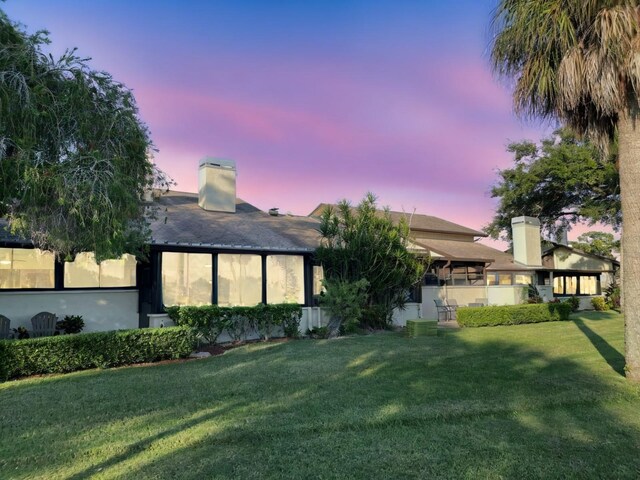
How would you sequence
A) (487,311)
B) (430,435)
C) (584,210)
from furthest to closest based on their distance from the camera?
1. (584,210)
2. (487,311)
3. (430,435)

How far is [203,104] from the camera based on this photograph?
1370 centimetres

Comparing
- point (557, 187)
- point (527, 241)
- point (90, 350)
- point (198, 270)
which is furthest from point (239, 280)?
point (557, 187)

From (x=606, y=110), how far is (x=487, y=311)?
10640mm

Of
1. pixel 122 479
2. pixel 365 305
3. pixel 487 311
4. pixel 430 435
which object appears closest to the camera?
pixel 122 479

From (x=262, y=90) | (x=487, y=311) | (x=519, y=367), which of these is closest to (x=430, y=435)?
(x=519, y=367)

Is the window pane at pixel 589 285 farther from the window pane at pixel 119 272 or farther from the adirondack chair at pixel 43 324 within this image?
the adirondack chair at pixel 43 324

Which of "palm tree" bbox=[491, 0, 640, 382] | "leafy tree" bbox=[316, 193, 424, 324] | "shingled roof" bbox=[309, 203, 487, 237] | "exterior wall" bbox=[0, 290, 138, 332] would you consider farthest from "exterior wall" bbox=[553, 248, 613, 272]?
"exterior wall" bbox=[0, 290, 138, 332]

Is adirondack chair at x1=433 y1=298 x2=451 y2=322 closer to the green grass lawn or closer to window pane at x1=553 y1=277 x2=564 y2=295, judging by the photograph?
the green grass lawn

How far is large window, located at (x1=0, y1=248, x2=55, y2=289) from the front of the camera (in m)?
10.7

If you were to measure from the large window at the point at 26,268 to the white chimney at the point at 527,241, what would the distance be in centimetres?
2326

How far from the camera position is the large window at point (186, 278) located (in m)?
12.5

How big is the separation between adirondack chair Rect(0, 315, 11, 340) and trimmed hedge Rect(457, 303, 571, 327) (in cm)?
1403

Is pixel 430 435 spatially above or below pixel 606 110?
below

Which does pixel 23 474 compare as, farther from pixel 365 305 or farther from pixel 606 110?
pixel 365 305
